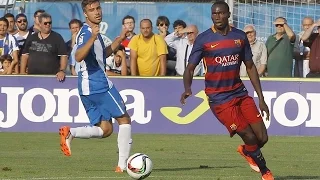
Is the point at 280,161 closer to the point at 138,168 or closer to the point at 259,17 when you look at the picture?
the point at 138,168

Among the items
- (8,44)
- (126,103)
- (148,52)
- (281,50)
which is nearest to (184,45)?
(148,52)

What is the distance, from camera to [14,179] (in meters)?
11.2

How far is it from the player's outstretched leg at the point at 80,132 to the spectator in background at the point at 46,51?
700 centimetres

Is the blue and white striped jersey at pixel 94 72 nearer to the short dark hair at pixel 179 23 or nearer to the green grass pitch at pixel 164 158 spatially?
the green grass pitch at pixel 164 158

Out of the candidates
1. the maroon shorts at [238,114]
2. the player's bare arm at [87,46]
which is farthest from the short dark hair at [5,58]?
the maroon shorts at [238,114]

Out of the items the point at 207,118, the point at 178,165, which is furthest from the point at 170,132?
the point at 178,165

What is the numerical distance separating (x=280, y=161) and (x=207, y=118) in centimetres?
529

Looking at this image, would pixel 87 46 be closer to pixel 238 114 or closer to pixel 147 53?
pixel 238 114

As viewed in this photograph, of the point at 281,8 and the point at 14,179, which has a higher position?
the point at 281,8

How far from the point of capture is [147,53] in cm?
1977

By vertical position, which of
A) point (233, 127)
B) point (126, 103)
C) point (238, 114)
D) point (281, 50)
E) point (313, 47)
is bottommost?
point (126, 103)

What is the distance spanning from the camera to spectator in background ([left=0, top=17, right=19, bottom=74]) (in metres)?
20.3

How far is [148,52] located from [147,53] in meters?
0.04

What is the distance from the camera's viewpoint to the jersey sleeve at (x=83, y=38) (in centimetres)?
1180
